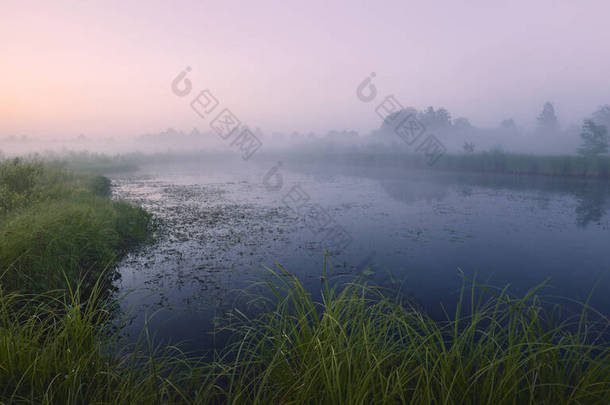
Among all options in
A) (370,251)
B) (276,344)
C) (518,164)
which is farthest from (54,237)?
(518,164)

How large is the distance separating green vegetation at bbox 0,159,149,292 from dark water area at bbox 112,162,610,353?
3.03 ft

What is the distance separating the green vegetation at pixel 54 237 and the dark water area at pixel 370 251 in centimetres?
92

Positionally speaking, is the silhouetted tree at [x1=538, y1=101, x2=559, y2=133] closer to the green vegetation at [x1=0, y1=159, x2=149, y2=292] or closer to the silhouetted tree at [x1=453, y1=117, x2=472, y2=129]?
the silhouetted tree at [x1=453, y1=117, x2=472, y2=129]

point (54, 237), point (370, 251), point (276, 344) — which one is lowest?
point (370, 251)

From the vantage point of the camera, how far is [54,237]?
714 cm

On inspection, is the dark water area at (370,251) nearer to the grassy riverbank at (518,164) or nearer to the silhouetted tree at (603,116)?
the grassy riverbank at (518,164)

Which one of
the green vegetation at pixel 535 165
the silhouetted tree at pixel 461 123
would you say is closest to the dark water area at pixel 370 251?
the green vegetation at pixel 535 165

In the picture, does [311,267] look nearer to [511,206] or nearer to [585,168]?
[511,206]

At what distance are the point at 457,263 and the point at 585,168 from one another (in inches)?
1242

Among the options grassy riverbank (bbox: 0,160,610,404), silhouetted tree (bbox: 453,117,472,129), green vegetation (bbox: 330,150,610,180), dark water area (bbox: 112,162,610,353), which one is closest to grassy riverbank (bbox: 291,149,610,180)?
green vegetation (bbox: 330,150,610,180)

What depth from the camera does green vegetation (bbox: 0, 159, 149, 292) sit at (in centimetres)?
608

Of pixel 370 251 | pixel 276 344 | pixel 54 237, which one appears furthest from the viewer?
pixel 370 251

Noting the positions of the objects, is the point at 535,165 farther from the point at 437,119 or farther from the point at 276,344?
the point at 437,119

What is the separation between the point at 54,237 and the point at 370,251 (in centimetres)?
927
